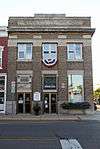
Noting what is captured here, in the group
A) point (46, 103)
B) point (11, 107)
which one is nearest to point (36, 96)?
point (46, 103)

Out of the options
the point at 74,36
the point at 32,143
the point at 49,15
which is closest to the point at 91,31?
the point at 74,36

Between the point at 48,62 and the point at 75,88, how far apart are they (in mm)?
4060

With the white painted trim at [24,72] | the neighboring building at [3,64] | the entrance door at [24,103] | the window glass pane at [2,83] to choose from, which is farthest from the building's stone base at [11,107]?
the white painted trim at [24,72]

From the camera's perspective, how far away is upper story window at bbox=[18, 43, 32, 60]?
35.8 meters

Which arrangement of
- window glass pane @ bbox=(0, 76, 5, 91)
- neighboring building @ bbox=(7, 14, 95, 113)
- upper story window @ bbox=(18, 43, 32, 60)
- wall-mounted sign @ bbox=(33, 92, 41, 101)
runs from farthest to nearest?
upper story window @ bbox=(18, 43, 32, 60)
window glass pane @ bbox=(0, 76, 5, 91)
neighboring building @ bbox=(7, 14, 95, 113)
wall-mounted sign @ bbox=(33, 92, 41, 101)

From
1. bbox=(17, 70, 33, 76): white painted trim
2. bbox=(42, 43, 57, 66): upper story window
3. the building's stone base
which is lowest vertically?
the building's stone base

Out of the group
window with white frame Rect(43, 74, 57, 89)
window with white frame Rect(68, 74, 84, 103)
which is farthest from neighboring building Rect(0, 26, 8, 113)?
window with white frame Rect(68, 74, 84, 103)

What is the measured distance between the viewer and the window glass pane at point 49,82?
116ft

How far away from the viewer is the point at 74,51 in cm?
3591

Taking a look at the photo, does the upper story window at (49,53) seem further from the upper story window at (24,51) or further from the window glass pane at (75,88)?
the window glass pane at (75,88)

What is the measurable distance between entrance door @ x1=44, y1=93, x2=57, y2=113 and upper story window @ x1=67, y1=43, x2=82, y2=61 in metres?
4.58

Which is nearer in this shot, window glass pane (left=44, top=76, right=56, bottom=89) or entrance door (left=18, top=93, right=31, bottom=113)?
entrance door (left=18, top=93, right=31, bottom=113)

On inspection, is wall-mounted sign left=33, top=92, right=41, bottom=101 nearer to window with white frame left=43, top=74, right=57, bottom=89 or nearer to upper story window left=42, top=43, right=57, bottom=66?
window with white frame left=43, top=74, right=57, bottom=89

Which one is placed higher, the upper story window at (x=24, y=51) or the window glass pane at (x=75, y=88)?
the upper story window at (x=24, y=51)
